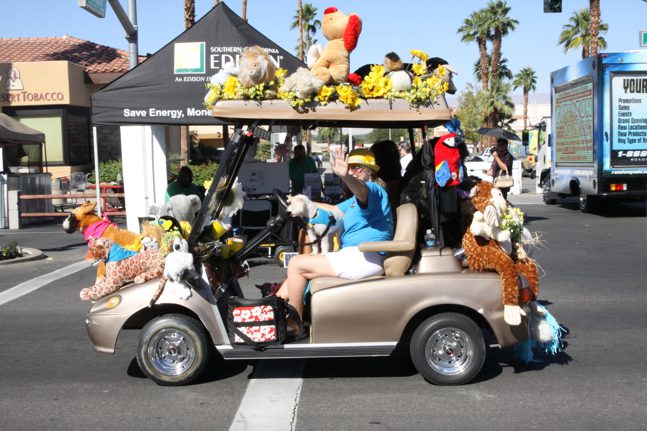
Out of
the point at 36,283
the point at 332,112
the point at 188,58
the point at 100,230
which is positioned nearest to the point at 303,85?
the point at 332,112

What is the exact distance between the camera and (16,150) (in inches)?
1126

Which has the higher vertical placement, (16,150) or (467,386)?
(16,150)

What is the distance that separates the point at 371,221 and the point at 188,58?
314 inches

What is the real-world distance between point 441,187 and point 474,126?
6970cm

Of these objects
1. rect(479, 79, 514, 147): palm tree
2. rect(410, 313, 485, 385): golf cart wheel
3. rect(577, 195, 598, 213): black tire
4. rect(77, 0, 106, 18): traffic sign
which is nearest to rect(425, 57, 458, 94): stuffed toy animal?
rect(410, 313, 485, 385): golf cart wheel

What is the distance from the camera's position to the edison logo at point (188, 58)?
Answer: 13.0 metres

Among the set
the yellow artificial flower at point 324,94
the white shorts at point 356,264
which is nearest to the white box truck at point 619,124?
the white shorts at point 356,264

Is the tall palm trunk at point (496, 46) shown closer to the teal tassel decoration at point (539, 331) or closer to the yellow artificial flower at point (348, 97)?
the teal tassel decoration at point (539, 331)

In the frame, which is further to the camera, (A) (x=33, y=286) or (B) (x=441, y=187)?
(A) (x=33, y=286)

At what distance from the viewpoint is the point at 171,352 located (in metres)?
5.88

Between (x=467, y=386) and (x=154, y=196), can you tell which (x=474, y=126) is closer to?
(x=154, y=196)

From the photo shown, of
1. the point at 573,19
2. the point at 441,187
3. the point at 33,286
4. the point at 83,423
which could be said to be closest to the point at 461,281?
the point at 441,187

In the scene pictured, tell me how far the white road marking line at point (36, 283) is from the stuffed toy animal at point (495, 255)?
20.4 ft

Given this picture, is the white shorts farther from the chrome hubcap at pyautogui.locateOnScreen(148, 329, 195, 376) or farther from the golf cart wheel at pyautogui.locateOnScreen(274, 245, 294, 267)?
Answer: the chrome hubcap at pyautogui.locateOnScreen(148, 329, 195, 376)
